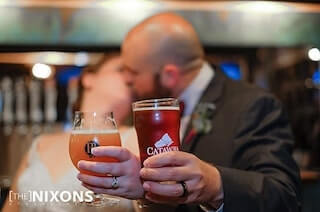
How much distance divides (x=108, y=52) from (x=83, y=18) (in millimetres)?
156

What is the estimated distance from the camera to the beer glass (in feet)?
3.22

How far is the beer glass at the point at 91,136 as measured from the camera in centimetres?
98

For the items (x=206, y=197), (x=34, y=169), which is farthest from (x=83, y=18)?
(x=206, y=197)

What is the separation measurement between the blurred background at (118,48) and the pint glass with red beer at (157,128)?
2.73 ft

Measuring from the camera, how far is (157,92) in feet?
5.07

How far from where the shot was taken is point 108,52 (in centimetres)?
210

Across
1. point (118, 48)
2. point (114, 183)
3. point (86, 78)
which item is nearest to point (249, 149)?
point (114, 183)

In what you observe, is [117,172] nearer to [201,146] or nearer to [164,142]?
[164,142]

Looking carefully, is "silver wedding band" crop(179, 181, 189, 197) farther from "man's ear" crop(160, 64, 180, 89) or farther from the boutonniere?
"man's ear" crop(160, 64, 180, 89)

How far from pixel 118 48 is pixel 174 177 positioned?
1.23 metres

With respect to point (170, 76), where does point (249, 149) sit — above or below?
below

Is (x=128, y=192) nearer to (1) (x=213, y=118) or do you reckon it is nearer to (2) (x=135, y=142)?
(2) (x=135, y=142)

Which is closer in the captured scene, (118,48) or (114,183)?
(114,183)

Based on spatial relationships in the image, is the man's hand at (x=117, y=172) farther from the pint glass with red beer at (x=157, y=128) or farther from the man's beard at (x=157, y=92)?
the man's beard at (x=157, y=92)
